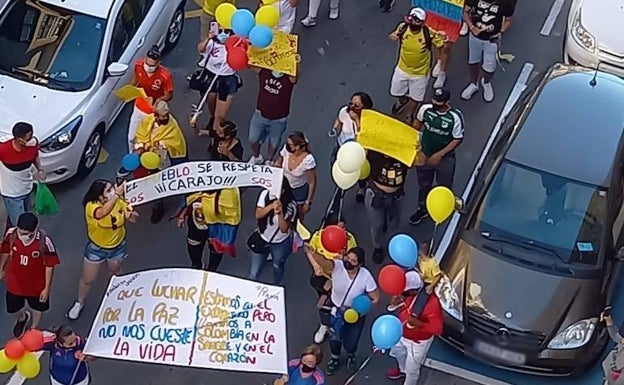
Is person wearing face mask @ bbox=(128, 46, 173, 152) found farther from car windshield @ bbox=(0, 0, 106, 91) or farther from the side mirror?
car windshield @ bbox=(0, 0, 106, 91)

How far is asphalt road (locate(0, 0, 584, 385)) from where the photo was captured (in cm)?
1116

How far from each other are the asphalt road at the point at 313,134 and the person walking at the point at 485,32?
0.38m

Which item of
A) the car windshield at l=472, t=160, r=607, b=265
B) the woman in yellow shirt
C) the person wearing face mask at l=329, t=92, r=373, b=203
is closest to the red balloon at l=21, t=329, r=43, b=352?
the woman in yellow shirt

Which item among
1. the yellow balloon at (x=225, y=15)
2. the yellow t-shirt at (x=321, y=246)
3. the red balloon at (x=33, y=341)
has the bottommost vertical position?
the red balloon at (x=33, y=341)

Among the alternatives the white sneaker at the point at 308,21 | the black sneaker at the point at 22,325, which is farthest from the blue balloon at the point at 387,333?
the white sneaker at the point at 308,21

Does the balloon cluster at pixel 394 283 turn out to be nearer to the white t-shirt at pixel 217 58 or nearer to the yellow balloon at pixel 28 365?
the yellow balloon at pixel 28 365

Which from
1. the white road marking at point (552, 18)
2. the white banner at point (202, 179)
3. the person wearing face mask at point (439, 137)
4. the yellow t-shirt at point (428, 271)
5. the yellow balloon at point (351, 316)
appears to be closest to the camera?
the yellow t-shirt at point (428, 271)

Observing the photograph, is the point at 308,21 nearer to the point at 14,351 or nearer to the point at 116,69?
the point at 116,69

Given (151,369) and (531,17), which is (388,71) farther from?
(151,369)

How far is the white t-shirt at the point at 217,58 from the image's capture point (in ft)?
41.4

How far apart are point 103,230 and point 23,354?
1838 mm

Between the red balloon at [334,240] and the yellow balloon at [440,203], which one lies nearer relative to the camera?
the red balloon at [334,240]

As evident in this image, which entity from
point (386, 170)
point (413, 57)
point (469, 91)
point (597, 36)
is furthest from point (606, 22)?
point (386, 170)

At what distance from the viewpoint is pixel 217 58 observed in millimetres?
12680
